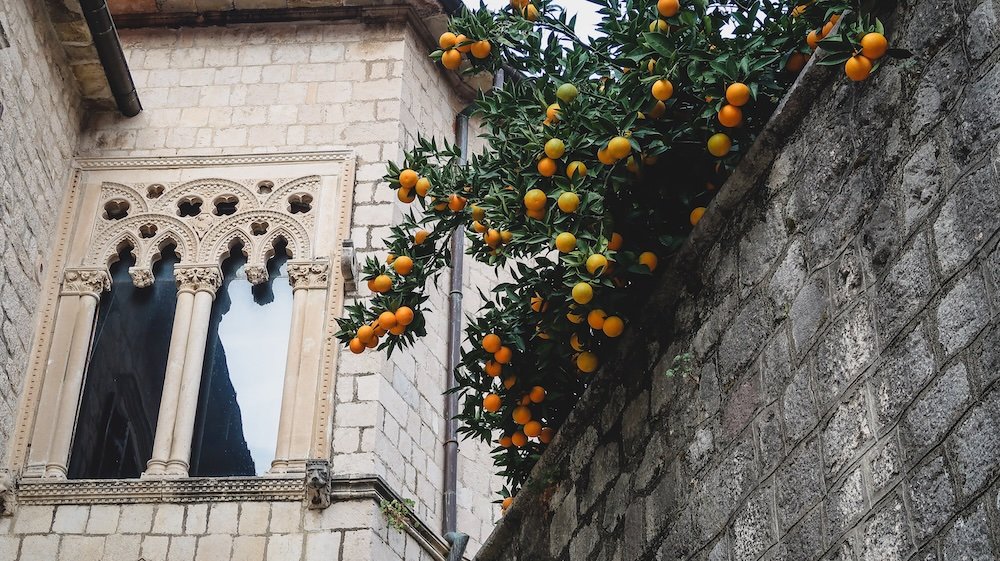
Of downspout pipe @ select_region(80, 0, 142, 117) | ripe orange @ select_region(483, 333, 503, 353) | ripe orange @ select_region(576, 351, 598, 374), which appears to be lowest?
ripe orange @ select_region(576, 351, 598, 374)

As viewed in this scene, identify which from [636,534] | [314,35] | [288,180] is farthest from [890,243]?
[314,35]

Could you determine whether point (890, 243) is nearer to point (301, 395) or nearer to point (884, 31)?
point (884, 31)

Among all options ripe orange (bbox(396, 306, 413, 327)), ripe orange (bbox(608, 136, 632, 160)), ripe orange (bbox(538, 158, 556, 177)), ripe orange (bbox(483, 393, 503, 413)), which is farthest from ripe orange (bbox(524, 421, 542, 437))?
ripe orange (bbox(608, 136, 632, 160))

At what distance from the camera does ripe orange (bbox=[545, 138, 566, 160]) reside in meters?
4.00

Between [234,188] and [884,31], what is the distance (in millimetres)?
6675

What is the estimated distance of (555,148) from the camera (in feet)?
13.1

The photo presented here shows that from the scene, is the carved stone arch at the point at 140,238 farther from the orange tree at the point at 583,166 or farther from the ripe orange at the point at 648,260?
the ripe orange at the point at 648,260

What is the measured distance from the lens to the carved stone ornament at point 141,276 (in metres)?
8.71

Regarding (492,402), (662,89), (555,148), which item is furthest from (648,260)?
(492,402)

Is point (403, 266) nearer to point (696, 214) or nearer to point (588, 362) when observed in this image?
point (588, 362)

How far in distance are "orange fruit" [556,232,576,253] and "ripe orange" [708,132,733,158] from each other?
483mm

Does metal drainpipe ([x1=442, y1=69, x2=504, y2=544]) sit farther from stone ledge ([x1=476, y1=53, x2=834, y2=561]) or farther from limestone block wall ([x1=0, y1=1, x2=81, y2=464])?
stone ledge ([x1=476, y1=53, x2=834, y2=561])

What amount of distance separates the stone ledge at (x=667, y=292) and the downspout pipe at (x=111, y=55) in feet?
17.7

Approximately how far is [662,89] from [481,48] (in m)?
1.14
